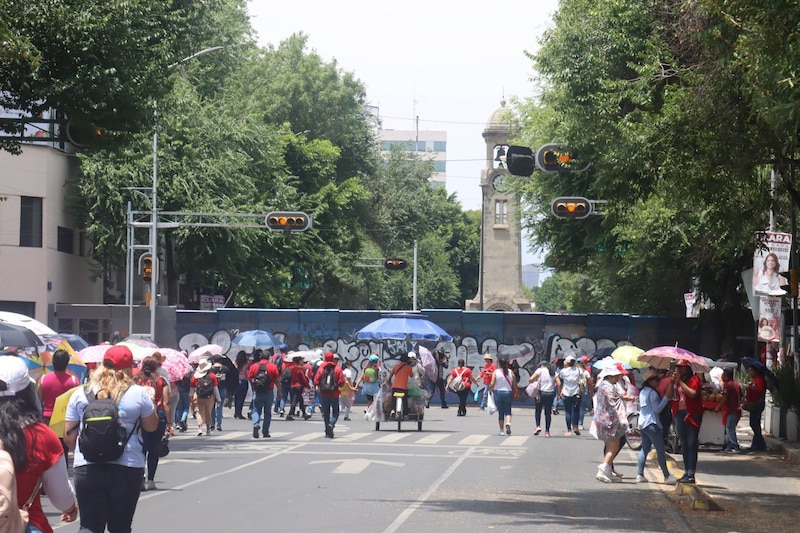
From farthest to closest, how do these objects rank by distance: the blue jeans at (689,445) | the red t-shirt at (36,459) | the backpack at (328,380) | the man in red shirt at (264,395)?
the backpack at (328,380), the man in red shirt at (264,395), the blue jeans at (689,445), the red t-shirt at (36,459)

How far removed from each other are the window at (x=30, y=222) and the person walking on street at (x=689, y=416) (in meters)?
32.6

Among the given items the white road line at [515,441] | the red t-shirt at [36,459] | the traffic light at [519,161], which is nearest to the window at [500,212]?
the white road line at [515,441]

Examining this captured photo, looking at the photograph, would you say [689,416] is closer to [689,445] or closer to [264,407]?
[689,445]

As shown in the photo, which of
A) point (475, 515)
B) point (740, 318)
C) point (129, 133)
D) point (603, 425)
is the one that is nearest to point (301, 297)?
point (740, 318)

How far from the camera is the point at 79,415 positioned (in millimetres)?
8586

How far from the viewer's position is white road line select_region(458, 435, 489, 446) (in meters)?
24.6

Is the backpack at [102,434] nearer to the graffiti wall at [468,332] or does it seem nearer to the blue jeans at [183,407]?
the blue jeans at [183,407]

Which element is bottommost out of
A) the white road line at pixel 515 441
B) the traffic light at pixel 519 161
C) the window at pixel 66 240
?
the white road line at pixel 515 441

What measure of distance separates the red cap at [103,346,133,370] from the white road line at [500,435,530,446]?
16484 mm

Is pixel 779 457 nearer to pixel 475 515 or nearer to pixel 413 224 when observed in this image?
pixel 475 515

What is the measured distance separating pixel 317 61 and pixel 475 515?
53.9 metres

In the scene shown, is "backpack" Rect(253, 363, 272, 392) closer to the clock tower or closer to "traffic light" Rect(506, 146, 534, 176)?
"traffic light" Rect(506, 146, 534, 176)

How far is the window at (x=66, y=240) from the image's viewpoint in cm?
4659

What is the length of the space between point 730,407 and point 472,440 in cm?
528
